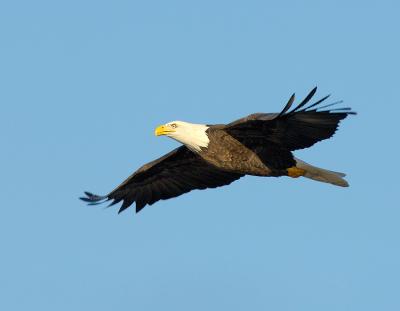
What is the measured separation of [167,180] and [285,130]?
11.3ft

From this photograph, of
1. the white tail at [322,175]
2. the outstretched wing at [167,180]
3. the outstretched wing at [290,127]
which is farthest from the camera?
the outstretched wing at [167,180]

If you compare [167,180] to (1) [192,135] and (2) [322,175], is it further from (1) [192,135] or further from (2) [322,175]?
(2) [322,175]

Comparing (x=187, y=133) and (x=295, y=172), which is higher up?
(x=187, y=133)

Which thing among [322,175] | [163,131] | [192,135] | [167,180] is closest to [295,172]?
[322,175]

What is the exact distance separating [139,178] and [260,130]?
10.7 ft

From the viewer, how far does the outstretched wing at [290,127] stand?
14.5m

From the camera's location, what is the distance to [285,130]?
15039 mm

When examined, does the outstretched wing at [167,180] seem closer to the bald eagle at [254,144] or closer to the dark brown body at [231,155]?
the bald eagle at [254,144]

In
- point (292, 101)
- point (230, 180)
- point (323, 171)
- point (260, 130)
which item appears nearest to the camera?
point (292, 101)

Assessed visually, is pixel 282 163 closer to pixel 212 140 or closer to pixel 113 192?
pixel 212 140

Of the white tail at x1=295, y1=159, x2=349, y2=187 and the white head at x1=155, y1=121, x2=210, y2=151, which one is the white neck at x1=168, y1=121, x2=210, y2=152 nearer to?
the white head at x1=155, y1=121, x2=210, y2=151

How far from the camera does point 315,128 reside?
14781mm

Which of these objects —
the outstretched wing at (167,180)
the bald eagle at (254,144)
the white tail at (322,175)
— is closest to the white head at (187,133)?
the bald eagle at (254,144)

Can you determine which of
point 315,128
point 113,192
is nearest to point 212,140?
point 315,128
